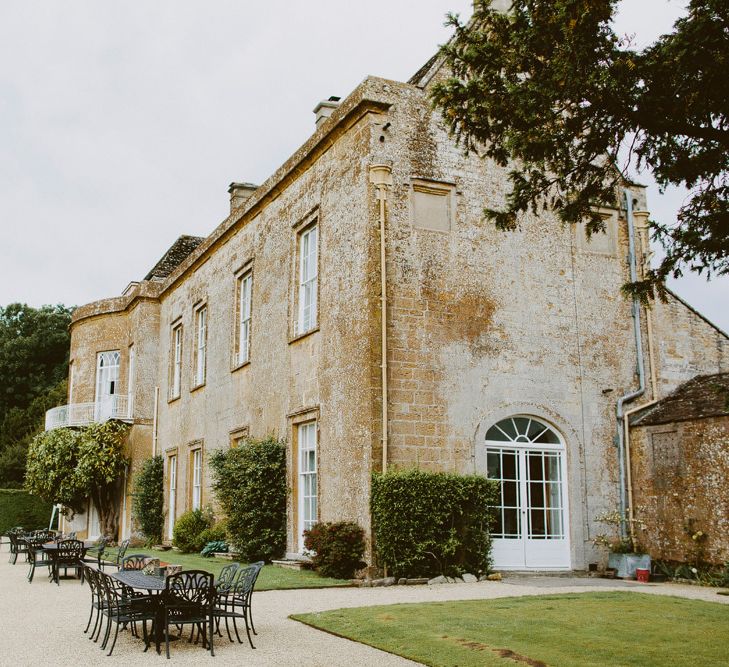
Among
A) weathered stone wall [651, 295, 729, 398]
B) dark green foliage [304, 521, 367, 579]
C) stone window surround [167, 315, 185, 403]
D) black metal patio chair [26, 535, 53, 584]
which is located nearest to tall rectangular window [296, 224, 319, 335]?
dark green foliage [304, 521, 367, 579]

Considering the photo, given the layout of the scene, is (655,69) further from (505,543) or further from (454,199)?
(505,543)

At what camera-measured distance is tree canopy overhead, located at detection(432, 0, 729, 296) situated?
6.35 metres

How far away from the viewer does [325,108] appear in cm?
1747

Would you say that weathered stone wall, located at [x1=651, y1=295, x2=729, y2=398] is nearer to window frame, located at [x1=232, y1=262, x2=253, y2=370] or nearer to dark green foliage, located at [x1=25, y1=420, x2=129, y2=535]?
window frame, located at [x1=232, y1=262, x2=253, y2=370]

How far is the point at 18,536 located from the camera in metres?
17.5

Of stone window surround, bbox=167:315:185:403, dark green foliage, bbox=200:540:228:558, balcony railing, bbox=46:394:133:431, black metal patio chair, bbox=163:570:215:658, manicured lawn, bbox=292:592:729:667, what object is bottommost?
A: manicured lawn, bbox=292:592:729:667

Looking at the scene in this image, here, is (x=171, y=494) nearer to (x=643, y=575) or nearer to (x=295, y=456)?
(x=295, y=456)

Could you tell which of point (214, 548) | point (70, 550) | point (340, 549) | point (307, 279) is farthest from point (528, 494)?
point (70, 550)

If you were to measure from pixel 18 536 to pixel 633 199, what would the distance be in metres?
14.5

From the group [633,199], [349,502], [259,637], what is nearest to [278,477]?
[349,502]

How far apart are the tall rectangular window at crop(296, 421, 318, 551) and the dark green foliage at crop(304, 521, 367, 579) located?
1.77 metres

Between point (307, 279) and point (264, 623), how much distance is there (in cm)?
836

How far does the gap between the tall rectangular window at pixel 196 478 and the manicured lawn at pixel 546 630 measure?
12.2 metres

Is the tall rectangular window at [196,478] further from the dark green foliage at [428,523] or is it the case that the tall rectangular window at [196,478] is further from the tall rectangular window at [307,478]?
the dark green foliage at [428,523]
